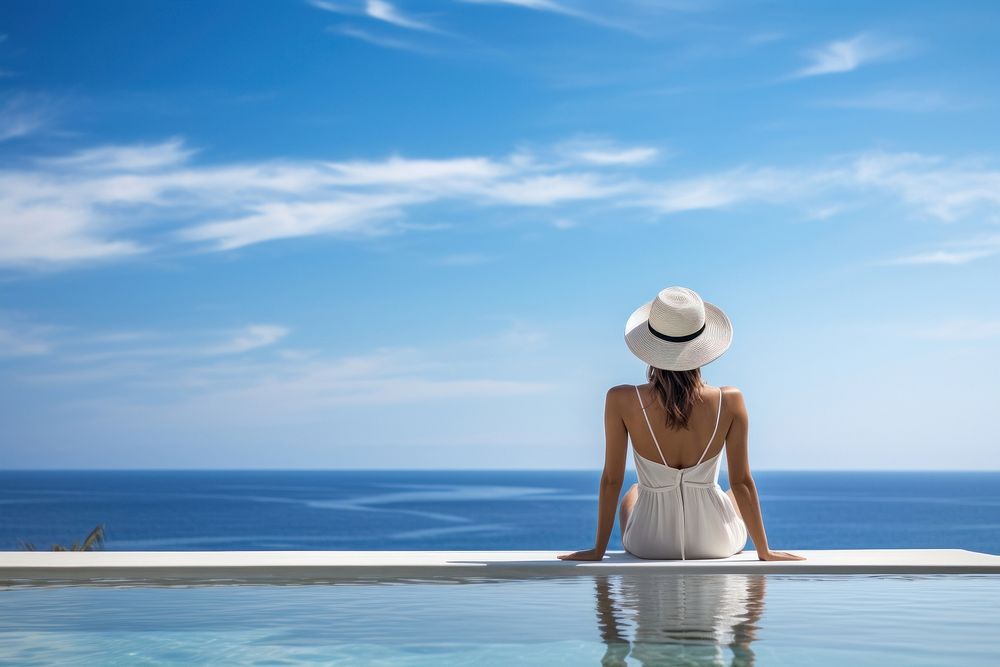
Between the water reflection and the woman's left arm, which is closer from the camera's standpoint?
the water reflection

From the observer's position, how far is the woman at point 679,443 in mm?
5074

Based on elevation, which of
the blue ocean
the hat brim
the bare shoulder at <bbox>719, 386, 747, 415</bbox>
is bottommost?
the blue ocean

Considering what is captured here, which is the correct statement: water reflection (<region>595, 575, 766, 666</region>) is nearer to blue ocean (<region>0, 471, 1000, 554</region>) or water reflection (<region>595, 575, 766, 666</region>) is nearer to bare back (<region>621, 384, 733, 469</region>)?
bare back (<region>621, 384, 733, 469</region>)

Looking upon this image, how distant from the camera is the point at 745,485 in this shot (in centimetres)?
509

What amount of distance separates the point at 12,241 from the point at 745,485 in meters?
103

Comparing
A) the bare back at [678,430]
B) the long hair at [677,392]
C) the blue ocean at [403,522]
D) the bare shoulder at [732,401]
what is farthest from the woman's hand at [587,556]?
the blue ocean at [403,522]

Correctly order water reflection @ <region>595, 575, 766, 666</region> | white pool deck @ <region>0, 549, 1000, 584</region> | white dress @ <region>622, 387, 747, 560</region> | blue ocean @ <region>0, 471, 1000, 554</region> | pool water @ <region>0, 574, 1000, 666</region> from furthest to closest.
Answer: blue ocean @ <region>0, 471, 1000, 554</region>
white dress @ <region>622, 387, 747, 560</region>
white pool deck @ <region>0, 549, 1000, 584</region>
pool water @ <region>0, 574, 1000, 666</region>
water reflection @ <region>595, 575, 766, 666</region>

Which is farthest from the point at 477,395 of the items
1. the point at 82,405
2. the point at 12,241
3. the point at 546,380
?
the point at 12,241

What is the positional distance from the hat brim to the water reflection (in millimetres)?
1018

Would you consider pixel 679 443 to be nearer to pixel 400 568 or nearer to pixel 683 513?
pixel 683 513

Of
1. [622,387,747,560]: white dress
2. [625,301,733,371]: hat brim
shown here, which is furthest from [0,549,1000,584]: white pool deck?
[625,301,733,371]: hat brim

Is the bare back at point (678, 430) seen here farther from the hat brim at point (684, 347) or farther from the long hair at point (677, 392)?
the hat brim at point (684, 347)

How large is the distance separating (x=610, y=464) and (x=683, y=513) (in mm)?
513

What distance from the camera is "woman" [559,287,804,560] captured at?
507 cm
